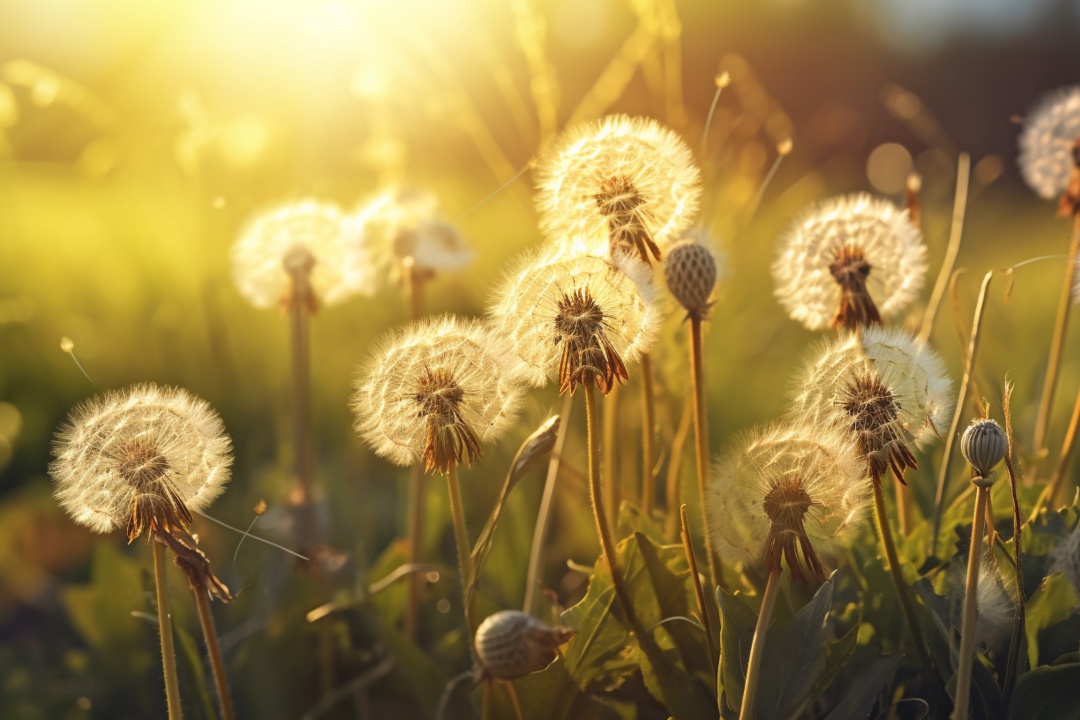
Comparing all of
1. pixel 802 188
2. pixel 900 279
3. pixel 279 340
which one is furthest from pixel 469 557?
pixel 802 188

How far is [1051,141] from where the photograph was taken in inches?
65.2

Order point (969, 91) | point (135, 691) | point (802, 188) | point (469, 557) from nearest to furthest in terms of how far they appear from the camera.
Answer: point (469, 557) < point (135, 691) < point (802, 188) < point (969, 91)

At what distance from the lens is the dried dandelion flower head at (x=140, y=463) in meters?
1.14

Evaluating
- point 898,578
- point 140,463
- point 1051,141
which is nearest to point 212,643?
point 140,463

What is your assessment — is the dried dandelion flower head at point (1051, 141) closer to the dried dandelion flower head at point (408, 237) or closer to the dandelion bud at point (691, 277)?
the dandelion bud at point (691, 277)

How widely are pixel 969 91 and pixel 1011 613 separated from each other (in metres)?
7.97

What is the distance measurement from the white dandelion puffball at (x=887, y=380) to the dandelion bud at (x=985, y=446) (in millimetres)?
130

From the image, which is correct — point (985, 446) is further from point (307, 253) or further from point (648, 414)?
point (307, 253)

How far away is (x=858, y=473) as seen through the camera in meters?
1.08

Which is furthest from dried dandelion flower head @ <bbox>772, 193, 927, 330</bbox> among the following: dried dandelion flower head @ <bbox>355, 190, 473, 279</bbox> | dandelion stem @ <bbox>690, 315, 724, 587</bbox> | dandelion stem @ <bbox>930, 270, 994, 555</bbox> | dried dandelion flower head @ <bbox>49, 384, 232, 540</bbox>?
dried dandelion flower head @ <bbox>49, 384, 232, 540</bbox>

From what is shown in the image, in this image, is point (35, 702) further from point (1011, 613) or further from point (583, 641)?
point (1011, 613)

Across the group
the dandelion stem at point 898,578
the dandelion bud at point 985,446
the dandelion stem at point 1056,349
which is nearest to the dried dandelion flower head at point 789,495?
the dandelion stem at point 898,578

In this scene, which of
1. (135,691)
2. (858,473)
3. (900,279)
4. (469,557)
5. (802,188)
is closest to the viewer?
(858,473)

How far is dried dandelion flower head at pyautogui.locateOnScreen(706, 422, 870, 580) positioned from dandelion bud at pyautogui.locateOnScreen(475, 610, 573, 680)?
9.4 inches
